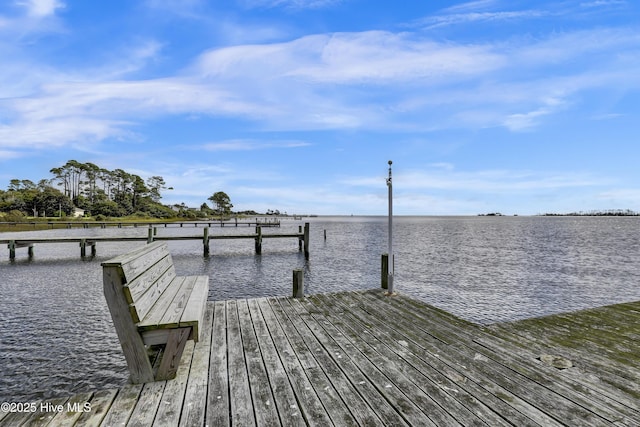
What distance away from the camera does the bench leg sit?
290 centimetres

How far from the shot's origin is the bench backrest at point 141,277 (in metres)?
2.77

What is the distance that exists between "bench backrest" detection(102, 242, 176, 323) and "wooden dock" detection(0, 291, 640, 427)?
725mm

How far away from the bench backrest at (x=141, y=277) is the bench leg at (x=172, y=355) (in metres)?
0.35

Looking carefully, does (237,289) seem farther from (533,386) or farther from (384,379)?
(533,386)

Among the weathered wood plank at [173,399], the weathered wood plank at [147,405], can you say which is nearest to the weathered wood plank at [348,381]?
the weathered wood plank at [173,399]

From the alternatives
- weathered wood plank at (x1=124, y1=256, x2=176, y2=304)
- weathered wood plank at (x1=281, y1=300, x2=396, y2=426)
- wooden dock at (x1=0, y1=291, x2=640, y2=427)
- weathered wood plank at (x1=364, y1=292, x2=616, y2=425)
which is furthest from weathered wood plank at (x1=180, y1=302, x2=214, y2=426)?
weathered wood plank at (x1=364, y1=292, x2=616, y2=425)

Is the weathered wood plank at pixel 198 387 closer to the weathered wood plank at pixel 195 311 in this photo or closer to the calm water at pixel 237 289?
the weathered wood plank at pixel 195 311

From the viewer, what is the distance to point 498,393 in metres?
2.73

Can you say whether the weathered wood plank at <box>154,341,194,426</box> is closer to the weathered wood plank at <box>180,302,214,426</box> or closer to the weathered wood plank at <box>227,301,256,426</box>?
the weathered wood plank at <box>180,302,214,426</box>

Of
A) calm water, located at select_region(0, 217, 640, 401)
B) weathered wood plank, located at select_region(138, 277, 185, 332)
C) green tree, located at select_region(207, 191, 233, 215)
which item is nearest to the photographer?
weathered wood plank, located at select_region(138, 277, 185, 332)

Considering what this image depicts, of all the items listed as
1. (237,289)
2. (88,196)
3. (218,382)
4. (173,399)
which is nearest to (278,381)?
(218,382)

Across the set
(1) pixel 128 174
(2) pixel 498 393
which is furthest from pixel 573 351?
(1) pixel 128 174

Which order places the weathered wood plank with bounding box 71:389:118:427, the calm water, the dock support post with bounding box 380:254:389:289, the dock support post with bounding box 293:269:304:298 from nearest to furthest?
the weathered wood plank with bounding box 71:389:118:427, the calm water, the dock support post with bounding box 293:269:304:298, the dock support post with bounding box 380:254:389:289

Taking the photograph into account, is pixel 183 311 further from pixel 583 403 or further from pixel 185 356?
pixel 583 403
